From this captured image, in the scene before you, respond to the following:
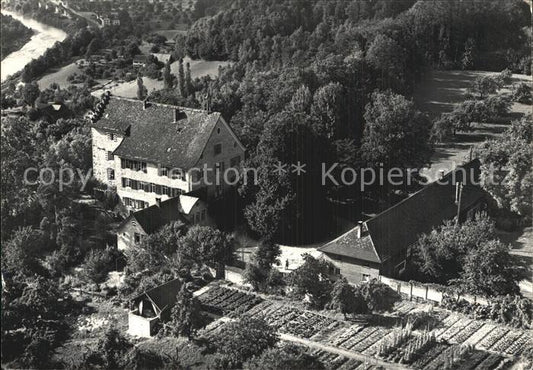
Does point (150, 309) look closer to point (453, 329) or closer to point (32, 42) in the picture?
point (453, 329)

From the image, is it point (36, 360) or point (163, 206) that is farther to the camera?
point (163, 206)

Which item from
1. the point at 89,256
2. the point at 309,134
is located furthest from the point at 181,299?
the point at 309,134

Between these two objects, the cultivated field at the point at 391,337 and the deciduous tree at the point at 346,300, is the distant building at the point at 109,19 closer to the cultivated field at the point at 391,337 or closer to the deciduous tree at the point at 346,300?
the cultivated field at the point at 391,337

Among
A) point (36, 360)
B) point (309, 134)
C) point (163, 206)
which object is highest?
point (309, 134)

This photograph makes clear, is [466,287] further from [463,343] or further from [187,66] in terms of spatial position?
[187,66]

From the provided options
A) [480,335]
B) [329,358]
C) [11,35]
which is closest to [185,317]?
[329,358]

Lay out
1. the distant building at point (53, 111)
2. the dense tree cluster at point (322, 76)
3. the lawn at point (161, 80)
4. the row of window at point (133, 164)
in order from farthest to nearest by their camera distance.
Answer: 1. the lawn at point (161, 80)
2. the distant building at point (53, 111)
3. the row of window at point (133, 164)
4. the dense tree cluster at point (322, 76)

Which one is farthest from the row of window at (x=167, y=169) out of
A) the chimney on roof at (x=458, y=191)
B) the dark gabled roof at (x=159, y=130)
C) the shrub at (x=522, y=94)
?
the shrub at (x=522, y=94)
